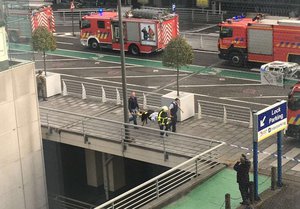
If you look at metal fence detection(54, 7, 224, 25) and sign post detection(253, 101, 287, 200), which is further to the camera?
metal fence detection(54, 7, 224, 25)

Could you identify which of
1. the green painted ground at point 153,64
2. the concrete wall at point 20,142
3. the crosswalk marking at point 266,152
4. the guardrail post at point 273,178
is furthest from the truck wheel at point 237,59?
the guardrail post at point 273,178

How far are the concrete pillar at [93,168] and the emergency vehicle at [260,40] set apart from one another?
37.9ft

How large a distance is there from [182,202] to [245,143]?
18.4ft

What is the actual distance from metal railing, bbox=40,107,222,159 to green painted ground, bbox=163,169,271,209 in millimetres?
1397

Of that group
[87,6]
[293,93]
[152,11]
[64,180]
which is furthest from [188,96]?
[87,6]

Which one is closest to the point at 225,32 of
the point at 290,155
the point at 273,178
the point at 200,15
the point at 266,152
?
the point at 200,15

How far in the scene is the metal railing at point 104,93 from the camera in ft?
91.2

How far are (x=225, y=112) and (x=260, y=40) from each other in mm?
9853

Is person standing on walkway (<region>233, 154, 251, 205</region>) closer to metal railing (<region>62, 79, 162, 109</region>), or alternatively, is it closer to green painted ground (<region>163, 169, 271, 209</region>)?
green painted ground (<region>163, 169, 271, 209</region>)

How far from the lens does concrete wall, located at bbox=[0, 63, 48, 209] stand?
69.5 ft

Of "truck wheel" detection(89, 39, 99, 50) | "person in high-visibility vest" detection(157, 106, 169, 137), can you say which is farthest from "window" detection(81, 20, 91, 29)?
"person in high-visibility vest" detection(157, 106, 169, 137)

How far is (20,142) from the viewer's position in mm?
21906

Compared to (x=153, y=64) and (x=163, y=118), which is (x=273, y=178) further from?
(x=153, y=64)

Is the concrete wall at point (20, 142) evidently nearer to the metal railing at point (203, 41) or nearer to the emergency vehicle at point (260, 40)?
the emergency vehicle at point (260, 40)
